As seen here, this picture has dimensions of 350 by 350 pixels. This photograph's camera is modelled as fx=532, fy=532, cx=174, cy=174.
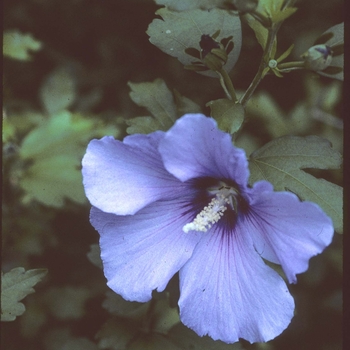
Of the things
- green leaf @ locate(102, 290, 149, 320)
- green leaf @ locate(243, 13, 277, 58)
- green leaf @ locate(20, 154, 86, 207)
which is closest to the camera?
green leaf @ locate(243, 13, 277, 58)

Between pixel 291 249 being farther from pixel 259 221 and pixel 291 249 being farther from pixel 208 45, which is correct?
pixel 208 45

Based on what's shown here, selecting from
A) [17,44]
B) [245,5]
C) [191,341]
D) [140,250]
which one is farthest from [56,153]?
[245,5]

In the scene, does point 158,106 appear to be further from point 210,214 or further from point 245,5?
point 245,5

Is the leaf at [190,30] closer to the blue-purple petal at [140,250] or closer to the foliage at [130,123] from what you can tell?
the foliage at [130,123]

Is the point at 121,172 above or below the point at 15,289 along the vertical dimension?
above

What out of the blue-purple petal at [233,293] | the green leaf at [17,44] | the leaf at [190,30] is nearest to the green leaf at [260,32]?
the leaf at [190,30]

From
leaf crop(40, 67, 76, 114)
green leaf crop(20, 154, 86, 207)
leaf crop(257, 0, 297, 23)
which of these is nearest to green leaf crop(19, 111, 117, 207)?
green leaf crop(20, 154, 86, 207)

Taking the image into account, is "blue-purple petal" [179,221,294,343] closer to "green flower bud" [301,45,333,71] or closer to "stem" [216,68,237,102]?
"stem" [216,68,237,102]

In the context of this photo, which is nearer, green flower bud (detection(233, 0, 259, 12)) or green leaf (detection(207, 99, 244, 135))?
green flower bud (detection(233, 0, 259, 12))
